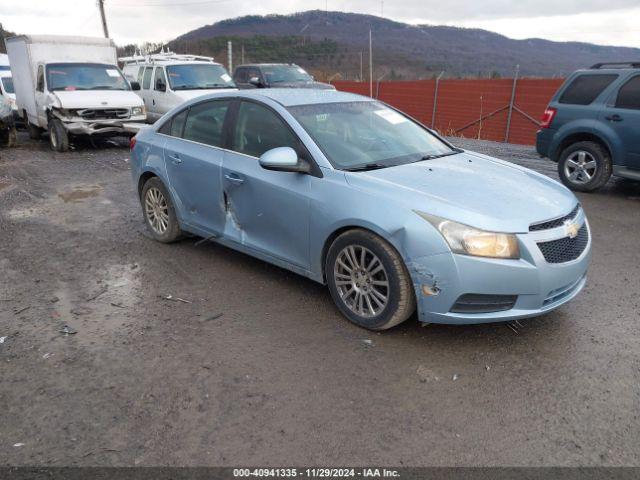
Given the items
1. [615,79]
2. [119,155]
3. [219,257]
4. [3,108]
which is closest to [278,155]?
[219,257]

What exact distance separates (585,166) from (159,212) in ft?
20.7

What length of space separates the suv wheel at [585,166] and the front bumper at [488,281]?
5.29m

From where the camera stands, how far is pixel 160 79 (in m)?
13.6

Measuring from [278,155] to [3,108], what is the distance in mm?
11617

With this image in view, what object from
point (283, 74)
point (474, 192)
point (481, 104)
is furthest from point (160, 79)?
point (474, 192)

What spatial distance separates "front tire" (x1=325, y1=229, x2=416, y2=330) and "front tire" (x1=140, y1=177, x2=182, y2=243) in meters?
2.24

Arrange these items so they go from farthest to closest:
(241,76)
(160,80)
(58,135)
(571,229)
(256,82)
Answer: (241,76) < (256,82) < (160,80) < (58,135) < (571,229)

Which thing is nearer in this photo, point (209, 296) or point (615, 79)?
point (209, 296)

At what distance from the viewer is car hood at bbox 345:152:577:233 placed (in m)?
3.40

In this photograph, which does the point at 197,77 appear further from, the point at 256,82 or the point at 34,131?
the point at 34,131

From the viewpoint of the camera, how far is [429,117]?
18719mm

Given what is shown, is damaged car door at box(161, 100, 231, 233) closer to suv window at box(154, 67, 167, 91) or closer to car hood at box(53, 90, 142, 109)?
car hood at box(53, 90, 142, 109)

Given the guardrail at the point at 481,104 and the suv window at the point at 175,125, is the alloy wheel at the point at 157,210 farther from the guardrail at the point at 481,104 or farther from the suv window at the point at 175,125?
the guardrail at the point at 481,104

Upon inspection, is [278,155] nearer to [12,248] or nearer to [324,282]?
[324,282]
